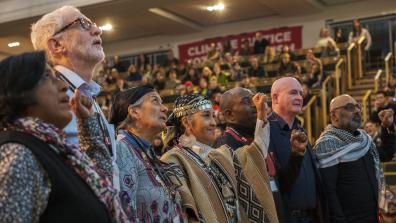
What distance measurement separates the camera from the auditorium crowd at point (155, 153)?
160cm

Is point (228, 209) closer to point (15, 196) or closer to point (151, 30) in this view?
point (15, 196)

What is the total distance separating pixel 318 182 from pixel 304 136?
399mm

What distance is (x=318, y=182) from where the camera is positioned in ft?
12.8

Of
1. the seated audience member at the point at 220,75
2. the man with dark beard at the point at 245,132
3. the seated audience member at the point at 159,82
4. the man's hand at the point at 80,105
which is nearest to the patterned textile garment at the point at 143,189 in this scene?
the man's hand at the point at 80,105

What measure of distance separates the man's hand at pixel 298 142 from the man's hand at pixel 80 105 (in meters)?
1.90

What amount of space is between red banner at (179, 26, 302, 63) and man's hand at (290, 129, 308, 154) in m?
13.9

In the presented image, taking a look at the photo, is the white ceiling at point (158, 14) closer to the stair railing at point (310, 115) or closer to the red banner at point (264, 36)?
the red banner at point (264, 36)

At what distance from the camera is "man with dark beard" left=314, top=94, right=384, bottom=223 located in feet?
13.0

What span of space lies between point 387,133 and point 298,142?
1403 mm

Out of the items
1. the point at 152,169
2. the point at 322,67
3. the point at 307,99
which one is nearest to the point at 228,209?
the point at 152,169

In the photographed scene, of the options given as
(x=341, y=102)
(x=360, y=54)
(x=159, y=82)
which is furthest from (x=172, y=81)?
(x=341, y=102)

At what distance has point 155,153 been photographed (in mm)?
3016

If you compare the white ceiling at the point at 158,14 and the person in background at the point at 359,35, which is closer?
the person in background at the point at 359,35

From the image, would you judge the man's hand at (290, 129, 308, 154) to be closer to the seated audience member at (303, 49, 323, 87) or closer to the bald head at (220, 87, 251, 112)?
the bald head at (220, 87, 251, 112)
